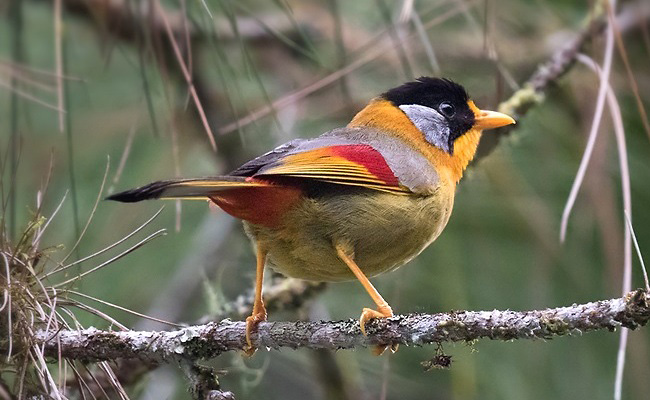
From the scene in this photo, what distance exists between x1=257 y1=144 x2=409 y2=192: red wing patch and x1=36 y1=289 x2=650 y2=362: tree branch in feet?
1.50

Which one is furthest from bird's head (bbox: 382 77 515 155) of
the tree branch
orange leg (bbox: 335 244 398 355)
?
the tree branch

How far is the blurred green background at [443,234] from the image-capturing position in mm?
3412

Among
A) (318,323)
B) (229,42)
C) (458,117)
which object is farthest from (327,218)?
(229,42)

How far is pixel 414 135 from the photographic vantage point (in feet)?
11.1

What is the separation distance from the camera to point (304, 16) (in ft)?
14.1

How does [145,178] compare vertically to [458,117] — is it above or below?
below

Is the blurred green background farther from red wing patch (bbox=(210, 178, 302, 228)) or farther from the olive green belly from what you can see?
red wing patch (bbox=(210, 178, 302, 228))

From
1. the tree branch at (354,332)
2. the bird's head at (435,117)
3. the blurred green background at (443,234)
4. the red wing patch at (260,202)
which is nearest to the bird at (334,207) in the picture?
the red wing patch at (260,202)

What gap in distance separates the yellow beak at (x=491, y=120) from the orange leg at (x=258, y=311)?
1013 millimetres

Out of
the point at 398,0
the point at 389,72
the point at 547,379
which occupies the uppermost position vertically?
the point at 398,0

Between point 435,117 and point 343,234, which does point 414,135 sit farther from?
point 343,234

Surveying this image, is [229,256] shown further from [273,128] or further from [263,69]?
[263,69]

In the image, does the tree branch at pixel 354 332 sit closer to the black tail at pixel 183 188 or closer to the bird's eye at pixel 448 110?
the black tail at pixel 183 188

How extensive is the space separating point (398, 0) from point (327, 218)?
141 cm
